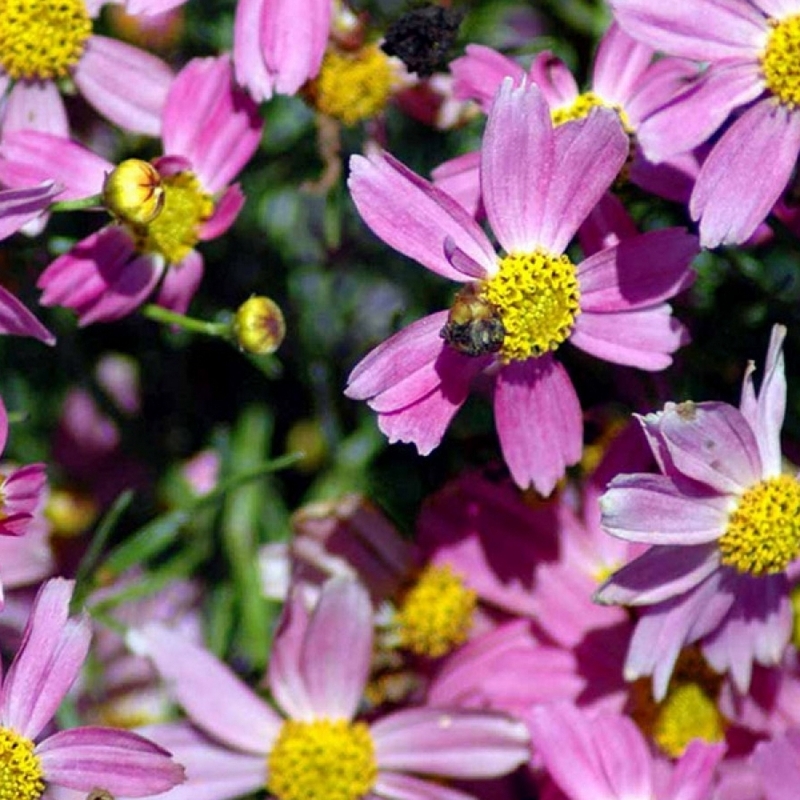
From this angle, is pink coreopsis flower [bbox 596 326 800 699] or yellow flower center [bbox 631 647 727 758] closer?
pink coreopsis flower [bbox 596 326 800 699]

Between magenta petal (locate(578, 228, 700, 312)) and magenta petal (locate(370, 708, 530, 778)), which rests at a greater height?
magenta petal (locate(578, 228, 700, 312))

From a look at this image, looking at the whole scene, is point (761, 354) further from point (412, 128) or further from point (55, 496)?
point (55, 496)

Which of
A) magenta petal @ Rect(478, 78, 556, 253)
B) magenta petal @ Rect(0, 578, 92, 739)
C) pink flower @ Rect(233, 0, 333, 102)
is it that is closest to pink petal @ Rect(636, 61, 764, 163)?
magenta petal @ Rect(478, 78, 556, 253)

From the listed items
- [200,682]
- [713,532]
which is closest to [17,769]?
[200,682]

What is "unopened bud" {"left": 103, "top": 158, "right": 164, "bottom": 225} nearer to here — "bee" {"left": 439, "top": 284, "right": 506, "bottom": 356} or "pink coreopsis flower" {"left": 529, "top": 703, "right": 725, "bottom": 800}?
"bee" {"left": 439, "top": 284, "right": 506, "bottom": 356}

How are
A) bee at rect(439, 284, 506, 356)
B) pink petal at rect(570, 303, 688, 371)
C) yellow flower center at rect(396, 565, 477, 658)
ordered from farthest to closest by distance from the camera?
yellow flower center at rect(396, 565, 477, 658) < pink petal at rect(570, 303, 688, 371) < bee at rect(439, 284, 506, 356)

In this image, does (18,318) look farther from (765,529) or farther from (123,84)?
(765,529)

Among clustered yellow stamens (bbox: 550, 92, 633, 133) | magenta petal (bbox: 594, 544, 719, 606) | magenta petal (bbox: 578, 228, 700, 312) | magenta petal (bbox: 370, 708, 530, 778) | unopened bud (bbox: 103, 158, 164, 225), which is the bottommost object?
magenta petal (bbox: 370, 708, 530, 778)

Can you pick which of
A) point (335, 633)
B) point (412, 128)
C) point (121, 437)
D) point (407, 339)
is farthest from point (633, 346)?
point (121, 437)
